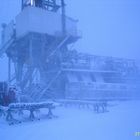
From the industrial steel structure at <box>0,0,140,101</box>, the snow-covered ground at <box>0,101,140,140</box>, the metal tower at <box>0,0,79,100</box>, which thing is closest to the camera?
the snow-covered ground at <box>0,101,140,140</box>

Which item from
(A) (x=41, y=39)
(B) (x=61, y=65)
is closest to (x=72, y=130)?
(B) (x=61, y=65)

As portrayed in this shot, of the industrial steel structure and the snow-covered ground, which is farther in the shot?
the industrial steel structure

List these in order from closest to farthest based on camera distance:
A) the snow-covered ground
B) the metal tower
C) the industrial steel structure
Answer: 1. the snow-covered ground
2. the industrial steel structure
3. the metal tower

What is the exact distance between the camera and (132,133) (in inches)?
287

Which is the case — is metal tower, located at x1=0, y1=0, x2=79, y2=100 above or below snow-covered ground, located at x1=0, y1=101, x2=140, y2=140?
above

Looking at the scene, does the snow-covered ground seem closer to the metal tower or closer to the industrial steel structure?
the industrial steel structure

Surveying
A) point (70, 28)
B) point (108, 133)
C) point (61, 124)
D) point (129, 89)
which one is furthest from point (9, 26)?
point (108, 133)

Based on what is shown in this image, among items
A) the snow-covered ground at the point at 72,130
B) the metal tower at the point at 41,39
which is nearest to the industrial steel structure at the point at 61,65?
the metal tower at the point at 41,39

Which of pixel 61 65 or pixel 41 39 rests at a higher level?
pixel 41 39

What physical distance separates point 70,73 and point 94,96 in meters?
3.27

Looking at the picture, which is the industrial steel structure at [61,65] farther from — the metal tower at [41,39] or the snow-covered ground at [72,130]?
the snow-covered ground at [72,130]

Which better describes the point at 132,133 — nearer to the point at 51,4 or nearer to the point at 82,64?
the point at 82,64

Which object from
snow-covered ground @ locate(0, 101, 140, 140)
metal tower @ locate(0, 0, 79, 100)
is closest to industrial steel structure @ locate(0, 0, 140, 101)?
metal tower @ locate(0, 0, 79, 100)

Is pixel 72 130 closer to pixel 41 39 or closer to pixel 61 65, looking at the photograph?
pixel 61 65
